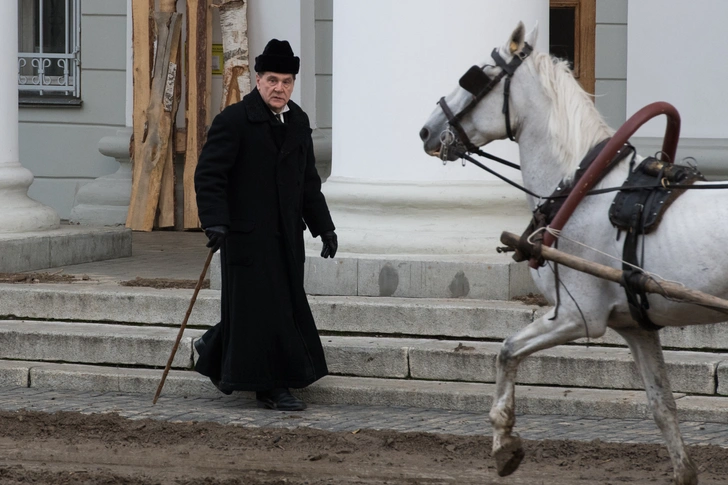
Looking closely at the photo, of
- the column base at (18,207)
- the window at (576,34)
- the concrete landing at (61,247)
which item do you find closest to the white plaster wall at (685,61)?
the window at (576,34)

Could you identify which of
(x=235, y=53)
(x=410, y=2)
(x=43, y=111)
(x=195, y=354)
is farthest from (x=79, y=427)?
(x=43, y=111)

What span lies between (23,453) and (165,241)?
5.79m

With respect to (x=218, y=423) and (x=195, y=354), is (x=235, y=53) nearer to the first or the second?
(x=195, y=354)

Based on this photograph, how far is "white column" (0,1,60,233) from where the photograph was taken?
9133 mm

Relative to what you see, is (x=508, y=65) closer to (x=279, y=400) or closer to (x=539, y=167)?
(x=539, y=167)

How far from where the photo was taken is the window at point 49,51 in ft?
40.8

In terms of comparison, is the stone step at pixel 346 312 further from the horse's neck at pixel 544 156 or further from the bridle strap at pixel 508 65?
the bridle strap at pixel 508 65

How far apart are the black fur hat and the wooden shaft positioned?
6.85 feet

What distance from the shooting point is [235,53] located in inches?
446

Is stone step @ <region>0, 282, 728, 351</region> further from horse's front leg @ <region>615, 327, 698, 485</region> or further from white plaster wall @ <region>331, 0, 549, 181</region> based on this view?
horse's front leg @ <region>615, 327, 698, 485</region>

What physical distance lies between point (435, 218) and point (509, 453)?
3.35 metres

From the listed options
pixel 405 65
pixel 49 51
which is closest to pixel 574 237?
pixel 405 65

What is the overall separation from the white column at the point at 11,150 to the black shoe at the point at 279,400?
345 centimetres

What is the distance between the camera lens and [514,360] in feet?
15.4
